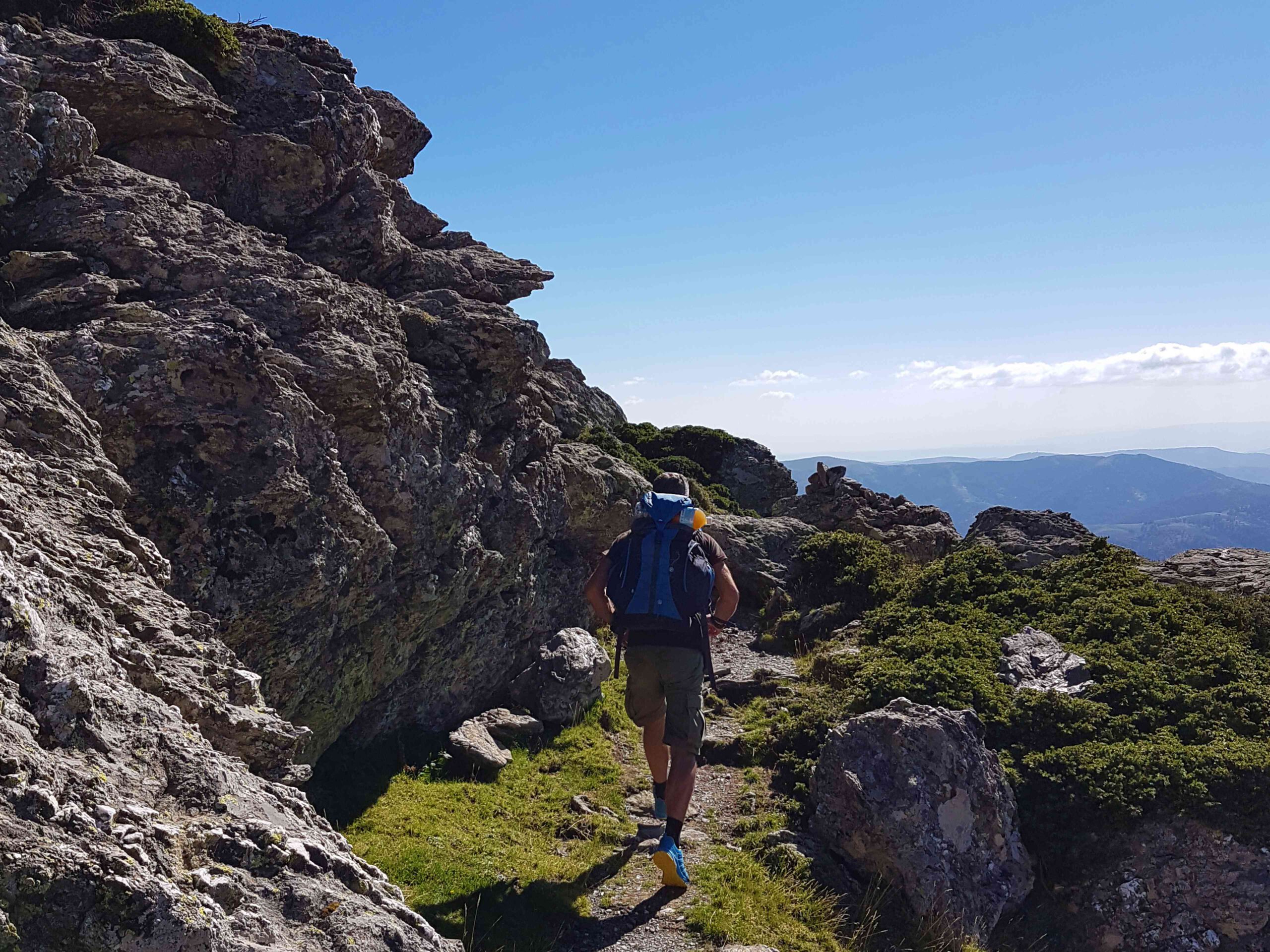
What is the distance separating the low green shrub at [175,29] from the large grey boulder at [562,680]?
954 centimetres

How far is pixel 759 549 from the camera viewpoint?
19.9 m

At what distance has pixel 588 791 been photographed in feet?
31.4

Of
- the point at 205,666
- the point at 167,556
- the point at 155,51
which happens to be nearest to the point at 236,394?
the point at 167,556

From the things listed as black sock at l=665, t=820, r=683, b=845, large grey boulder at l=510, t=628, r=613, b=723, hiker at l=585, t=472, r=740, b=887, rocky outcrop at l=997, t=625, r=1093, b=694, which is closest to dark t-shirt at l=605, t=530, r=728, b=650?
hiker at l=585, t=472, r=740, b=887

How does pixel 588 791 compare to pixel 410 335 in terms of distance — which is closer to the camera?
pixel 588 791

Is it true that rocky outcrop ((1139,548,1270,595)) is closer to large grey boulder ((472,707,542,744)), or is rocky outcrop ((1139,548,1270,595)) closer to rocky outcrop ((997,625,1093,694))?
rocky outcrop ((997,625,1093,694))

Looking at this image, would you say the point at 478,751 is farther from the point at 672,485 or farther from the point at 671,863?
the point at 672,485

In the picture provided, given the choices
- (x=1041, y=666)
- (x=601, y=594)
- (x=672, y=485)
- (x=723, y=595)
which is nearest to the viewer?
(x=723, y=595)

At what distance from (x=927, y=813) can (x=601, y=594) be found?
430cm

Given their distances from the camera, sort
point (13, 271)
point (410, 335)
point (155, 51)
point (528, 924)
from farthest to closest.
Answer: point (410, 335) < point (155, 51) < point (13, 271) < point (528, 924)

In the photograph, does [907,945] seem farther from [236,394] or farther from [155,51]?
[155,51]

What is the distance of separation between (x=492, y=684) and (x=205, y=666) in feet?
20.9

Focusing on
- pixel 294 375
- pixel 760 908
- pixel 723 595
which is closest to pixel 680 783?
pixel 760 908

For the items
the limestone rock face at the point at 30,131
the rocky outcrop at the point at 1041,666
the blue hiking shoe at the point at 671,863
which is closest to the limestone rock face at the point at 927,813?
the blue hiking shoe at the point at 671,863
